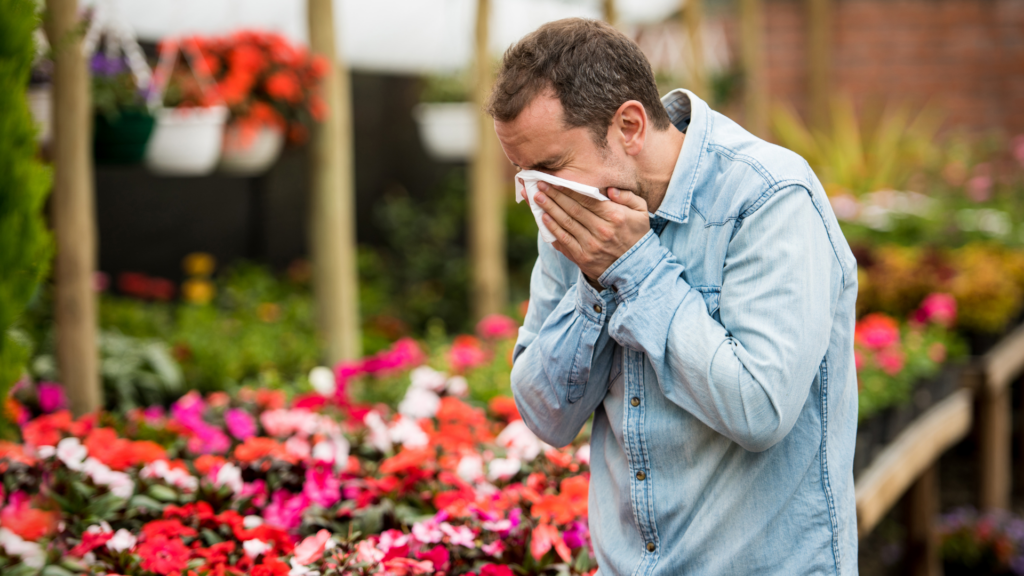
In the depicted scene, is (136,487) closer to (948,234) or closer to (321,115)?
(321,115)

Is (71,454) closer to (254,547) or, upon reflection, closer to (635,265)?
(254,547)

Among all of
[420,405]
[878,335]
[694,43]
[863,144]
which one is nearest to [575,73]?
[420,405]

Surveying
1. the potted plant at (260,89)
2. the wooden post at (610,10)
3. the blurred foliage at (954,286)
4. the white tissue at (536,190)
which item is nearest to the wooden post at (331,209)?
the potted plant at (260,89)

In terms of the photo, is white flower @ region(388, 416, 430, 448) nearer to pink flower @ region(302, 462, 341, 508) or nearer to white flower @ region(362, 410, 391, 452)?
white flower @ region(362, 410, 391, 452)

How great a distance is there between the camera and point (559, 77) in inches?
43.8

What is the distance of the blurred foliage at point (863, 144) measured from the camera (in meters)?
7.46

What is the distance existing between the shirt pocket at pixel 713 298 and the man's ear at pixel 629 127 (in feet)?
0.69

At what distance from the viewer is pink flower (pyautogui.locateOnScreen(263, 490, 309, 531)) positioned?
1.76 metres

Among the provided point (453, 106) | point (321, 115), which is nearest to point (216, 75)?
point (321, 115)

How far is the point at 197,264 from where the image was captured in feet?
15.6

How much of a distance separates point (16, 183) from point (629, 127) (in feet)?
3.43

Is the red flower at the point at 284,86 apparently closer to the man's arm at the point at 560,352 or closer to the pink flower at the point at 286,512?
the pink flower at the point at 286,512

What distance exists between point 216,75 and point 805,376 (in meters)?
2.80

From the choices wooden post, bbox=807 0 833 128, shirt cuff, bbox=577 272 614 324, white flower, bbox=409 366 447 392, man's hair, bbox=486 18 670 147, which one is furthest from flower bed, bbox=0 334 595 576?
wooden post, bbox=807 0 833 128
